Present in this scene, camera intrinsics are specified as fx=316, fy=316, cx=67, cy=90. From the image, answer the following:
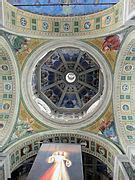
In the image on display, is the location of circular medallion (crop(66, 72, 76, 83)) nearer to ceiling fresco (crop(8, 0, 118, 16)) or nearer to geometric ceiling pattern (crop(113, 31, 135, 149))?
geometric ceiling pattern (crop(113, 31, 135, 149))

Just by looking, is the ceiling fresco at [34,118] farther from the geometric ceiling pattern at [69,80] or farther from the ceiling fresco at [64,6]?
the geometric ceiling pattern at [69,80]

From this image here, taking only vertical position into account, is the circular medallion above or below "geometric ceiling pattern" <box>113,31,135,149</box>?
above

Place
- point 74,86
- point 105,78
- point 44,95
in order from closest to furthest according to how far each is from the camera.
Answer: point 105,78 < point 44,95 < point 74,86

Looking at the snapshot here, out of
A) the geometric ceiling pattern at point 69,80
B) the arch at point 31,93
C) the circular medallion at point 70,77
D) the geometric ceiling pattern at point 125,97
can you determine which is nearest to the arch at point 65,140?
the arch at point 31,93

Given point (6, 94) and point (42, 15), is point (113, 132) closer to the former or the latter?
point (6, 94)

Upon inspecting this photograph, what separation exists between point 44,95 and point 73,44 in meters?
3.76

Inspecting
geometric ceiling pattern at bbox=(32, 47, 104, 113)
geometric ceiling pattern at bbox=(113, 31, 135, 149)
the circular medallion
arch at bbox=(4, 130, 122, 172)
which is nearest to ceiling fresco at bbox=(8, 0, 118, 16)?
geometric ceiling pattern at bbox=(113, 31, 135, 149)

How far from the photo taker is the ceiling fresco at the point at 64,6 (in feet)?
42.1

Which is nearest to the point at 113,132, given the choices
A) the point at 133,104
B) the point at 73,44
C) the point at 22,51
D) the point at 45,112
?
the point at 133,104

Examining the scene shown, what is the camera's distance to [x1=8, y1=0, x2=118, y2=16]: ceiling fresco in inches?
506

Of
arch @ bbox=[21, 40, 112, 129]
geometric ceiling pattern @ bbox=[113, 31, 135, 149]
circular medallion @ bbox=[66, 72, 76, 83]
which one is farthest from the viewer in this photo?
circular medallion @ bbox=[66, 72, 76, 83]

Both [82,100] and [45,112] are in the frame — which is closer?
[45,112]

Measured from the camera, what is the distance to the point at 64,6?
13.1 meters

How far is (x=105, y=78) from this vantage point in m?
13.7
